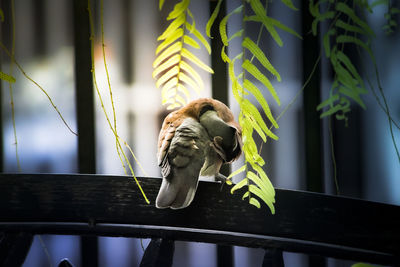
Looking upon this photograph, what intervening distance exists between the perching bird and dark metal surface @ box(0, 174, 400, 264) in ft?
0.08

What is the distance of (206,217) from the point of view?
2.01 feet

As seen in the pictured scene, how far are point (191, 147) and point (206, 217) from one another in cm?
19

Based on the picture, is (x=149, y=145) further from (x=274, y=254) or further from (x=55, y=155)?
(x=274, y=254)

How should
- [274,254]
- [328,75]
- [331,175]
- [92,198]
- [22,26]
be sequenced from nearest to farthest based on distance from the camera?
[274,254] < [92,198] < [328,75] < [331,175] < [22,26]

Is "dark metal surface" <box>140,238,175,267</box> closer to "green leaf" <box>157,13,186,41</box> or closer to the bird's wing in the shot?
the bird's wing

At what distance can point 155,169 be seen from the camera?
171 centimetres

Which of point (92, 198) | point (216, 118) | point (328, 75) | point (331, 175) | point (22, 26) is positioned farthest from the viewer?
point (22, 26)

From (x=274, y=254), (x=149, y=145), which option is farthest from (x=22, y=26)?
(x=274, y=254)

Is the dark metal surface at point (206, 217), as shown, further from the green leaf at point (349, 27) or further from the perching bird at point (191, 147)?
the green leaf at point (349, 27)

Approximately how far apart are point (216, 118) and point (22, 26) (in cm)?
120

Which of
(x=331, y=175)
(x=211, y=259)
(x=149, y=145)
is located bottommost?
(x=211, y=259)

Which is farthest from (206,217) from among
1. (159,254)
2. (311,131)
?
(311,131)

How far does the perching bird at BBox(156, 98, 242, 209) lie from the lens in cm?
66

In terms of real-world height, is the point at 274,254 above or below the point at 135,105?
below
